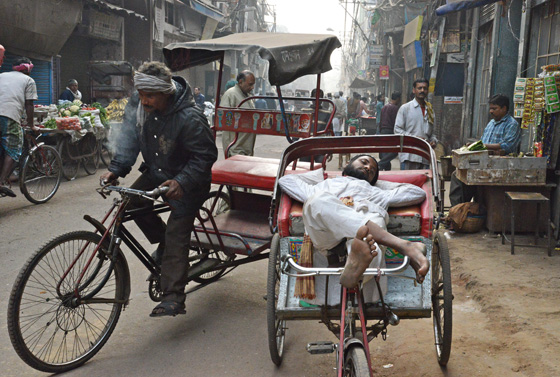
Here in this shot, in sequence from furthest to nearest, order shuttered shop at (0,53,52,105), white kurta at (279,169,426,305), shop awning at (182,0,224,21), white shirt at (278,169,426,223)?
shop awning at (182,0,224,21) → shuttered shop at (0,53,52,105) → white shirt at (278,169,426,223) → white kurta at (279,169,426,305)

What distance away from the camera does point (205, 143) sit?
3846mm

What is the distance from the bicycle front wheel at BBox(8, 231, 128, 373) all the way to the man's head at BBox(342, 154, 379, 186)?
5.15ft

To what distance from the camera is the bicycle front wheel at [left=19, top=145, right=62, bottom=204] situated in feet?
25.6

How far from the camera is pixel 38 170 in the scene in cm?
810

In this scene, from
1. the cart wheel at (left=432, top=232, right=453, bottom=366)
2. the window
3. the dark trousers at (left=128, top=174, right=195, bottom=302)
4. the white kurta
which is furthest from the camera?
the window

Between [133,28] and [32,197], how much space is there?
1587 centimetres

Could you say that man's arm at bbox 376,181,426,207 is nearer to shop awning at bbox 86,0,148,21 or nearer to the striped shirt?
the striped shirt

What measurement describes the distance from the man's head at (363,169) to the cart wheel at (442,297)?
0.54 metres

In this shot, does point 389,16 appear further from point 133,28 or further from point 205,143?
point 205,143

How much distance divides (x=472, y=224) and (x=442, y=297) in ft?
12.5

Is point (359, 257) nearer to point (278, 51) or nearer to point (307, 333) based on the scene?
point (307, 333)

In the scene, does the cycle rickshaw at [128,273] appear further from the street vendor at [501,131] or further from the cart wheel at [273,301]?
the street vendor at [501,131]

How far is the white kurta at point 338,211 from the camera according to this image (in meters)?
2.88

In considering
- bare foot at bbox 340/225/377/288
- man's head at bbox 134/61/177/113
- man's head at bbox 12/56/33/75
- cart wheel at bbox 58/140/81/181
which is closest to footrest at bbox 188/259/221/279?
man's head at bbox 134/61/177/113
